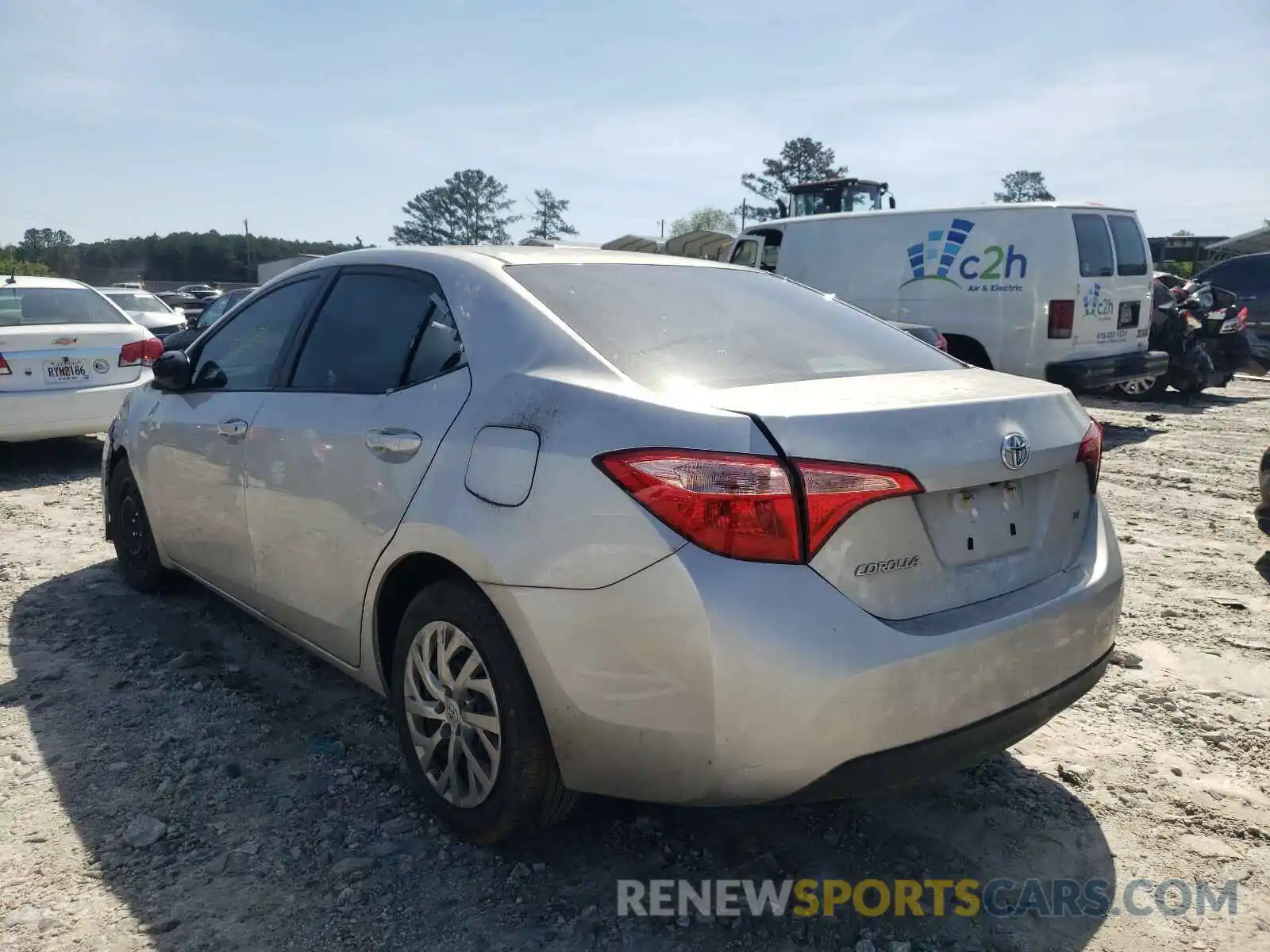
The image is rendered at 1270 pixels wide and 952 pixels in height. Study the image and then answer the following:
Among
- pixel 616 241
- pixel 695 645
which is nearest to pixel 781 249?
pixel 616 241

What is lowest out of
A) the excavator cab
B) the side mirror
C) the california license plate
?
the california license plate

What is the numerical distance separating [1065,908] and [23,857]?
268 cm

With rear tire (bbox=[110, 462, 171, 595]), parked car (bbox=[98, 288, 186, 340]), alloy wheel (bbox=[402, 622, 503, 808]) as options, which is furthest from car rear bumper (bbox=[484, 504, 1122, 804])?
parked car (bbox=[98, 288, 186, 340])

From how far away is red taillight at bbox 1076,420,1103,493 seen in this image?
254 cm

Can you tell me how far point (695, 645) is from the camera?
196 cm

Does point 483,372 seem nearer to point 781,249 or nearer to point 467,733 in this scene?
point 467,733

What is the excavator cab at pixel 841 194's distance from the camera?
1788 cm

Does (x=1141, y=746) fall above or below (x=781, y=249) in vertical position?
below

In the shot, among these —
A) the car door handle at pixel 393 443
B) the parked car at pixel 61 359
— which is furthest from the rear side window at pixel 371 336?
the parked car at pixel 61 359

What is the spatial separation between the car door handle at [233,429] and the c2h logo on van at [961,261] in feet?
27.0

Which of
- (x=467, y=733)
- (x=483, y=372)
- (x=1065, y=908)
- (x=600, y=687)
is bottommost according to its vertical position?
(x=1065, y=908)

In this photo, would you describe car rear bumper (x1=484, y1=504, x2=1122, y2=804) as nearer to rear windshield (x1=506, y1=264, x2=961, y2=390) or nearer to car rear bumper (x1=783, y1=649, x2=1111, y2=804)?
car rear bumper (x1=783, y1=649, x2=1111, y2=804)

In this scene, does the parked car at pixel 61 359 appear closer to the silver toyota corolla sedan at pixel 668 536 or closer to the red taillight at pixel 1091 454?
the silver toyota corolla sedan at pixel 668 536

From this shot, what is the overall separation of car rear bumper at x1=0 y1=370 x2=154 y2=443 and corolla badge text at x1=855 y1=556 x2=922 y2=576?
6.18 m
